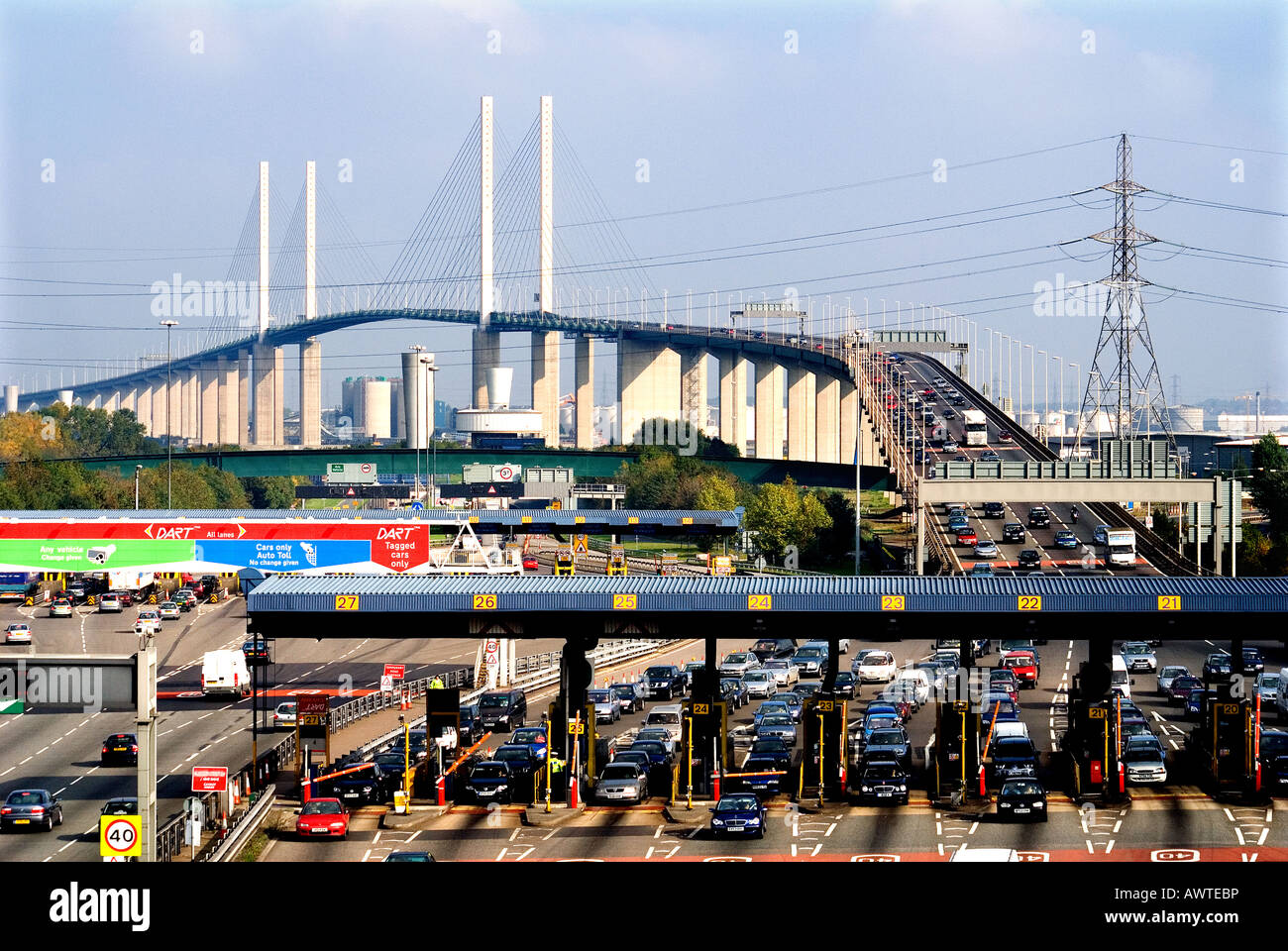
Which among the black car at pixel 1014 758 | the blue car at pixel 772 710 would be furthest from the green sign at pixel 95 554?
the black car at pixel 1014 758

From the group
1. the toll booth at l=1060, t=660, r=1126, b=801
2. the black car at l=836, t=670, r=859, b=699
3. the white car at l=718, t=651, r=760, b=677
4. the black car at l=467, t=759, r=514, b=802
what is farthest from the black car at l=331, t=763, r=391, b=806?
the white car at l=718, t=651, r=760, b=677

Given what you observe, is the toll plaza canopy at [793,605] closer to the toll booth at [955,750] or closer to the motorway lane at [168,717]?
the toll booth at [955,750]

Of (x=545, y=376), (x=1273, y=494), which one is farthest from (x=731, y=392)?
(x=1273, y=494)

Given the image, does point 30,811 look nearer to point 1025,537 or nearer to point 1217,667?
point 1217,667

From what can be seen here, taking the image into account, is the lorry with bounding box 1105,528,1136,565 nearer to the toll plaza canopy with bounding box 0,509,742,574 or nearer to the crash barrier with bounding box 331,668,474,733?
the toll plaza canopy with bounding box 0,509,742,574
